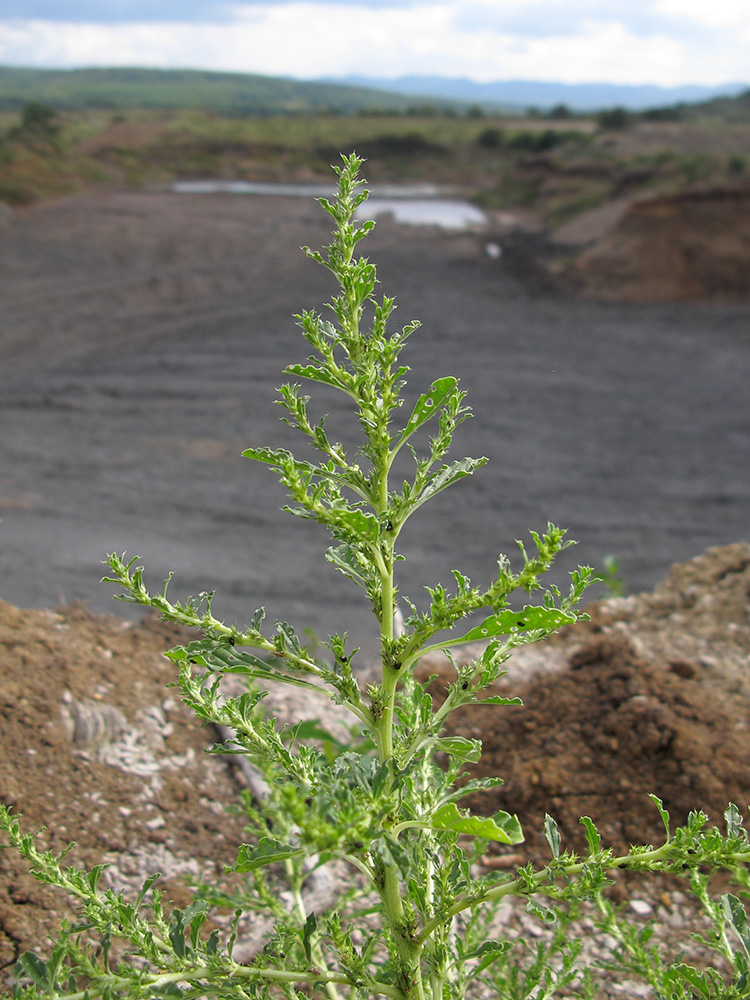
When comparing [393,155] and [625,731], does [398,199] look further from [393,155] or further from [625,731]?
[625,731]

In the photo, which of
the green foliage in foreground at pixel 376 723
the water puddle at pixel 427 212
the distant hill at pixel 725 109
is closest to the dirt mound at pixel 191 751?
the green foliage in foreground at pixel 376 723

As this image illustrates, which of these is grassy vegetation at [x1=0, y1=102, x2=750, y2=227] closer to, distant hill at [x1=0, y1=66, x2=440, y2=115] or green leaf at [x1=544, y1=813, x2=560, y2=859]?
green leaf at [x1=544, y1=813, x2=560, y2=859]

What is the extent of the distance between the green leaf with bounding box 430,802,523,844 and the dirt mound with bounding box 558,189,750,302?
67.9 ft

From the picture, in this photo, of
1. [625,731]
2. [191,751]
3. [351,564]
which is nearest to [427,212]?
[625,731]

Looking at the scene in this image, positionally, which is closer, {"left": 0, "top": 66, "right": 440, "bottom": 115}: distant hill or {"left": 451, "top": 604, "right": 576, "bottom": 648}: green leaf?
{"left": 451, "top": 604, "right": 576, "bottom": 648}: green leaf

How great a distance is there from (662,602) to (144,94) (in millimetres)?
132698

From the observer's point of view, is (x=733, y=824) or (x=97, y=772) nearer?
(x=733, y=824)

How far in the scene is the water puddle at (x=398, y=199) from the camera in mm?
31297

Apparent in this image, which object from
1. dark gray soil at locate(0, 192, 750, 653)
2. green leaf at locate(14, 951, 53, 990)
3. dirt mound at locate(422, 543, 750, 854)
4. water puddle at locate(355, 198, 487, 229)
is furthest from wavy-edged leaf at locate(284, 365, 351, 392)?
water puddle at locate(355, 198, 487, 229)

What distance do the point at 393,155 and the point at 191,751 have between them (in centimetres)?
5149

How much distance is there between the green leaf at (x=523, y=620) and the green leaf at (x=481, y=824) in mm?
271

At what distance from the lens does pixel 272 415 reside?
504 inches

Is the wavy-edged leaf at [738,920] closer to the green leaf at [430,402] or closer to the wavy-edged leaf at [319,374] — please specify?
the green leaf at [430,402]

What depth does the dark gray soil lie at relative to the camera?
28.5 ft
